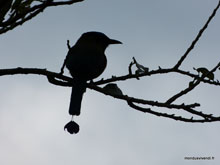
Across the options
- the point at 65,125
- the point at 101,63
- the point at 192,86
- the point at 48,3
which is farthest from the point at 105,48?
the point at 48,3

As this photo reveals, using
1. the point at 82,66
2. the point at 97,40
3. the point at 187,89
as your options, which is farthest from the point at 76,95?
the point at 187,89

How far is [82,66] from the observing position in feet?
14.1

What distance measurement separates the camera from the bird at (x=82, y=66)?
4125mm

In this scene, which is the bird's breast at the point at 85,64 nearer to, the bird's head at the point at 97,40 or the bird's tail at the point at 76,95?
the bird's tail at the point at 76,95

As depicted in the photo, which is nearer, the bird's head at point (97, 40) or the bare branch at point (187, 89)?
the bare branch at point (187, 89)

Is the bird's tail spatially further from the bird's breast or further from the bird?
the bird's breast

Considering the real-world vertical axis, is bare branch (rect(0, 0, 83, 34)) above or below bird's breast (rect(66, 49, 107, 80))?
below

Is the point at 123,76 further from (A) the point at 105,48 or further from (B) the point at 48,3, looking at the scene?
(A) the point at 105,48

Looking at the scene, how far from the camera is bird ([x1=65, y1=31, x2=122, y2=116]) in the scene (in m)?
4.12

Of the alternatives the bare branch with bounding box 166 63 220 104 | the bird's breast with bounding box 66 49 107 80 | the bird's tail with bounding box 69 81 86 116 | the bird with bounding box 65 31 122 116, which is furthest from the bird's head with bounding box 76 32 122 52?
the bare branch with bounding box 166 63 220 104

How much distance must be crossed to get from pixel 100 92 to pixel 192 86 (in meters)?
0.76

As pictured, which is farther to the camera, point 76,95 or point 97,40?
point 97,40

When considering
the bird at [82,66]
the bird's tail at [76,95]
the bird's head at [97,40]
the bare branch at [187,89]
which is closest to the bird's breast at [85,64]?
the bird at [82,66]

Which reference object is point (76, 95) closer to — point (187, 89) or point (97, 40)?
point (97, 40)
